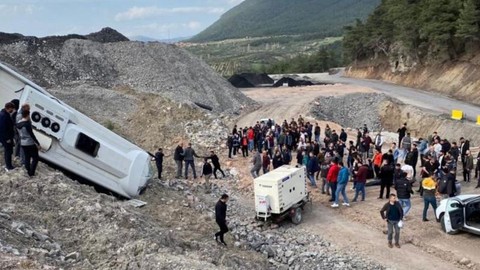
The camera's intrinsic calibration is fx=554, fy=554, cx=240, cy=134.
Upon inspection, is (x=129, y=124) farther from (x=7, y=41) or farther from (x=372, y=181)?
(x=372, y=181)

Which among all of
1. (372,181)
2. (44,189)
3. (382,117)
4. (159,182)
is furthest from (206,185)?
(382,117)

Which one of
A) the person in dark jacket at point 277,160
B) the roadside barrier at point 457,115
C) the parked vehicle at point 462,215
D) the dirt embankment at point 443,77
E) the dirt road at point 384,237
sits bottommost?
the dirt road at point 384,237

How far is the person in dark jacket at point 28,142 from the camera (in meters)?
12.5

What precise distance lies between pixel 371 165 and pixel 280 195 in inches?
217

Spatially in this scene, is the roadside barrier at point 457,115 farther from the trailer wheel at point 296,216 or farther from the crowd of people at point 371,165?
the trailer wheel at point 296,216

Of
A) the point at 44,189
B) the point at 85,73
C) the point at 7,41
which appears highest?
the point at 7,41

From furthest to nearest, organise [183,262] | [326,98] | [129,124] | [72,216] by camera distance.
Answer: [326,98], [129,124], [72,216], [183,262]

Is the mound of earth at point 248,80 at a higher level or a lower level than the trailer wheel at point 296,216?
higher

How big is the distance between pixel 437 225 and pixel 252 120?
2012 centimetres

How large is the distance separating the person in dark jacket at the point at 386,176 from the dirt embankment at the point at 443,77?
25.2m

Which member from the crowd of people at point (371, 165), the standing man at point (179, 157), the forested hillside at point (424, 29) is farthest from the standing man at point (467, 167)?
the forested hillside at point (424, 29)

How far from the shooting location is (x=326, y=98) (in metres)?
43.4

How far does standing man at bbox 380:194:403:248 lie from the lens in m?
13.7

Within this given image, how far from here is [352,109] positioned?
1661 inches
